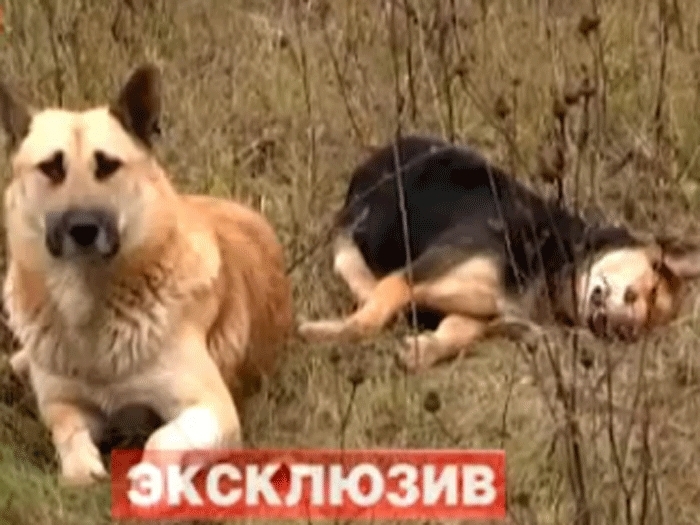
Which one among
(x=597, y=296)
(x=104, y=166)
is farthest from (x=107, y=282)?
(x=597, y=296)

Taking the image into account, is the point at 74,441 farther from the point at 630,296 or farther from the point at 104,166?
the point at 630,296

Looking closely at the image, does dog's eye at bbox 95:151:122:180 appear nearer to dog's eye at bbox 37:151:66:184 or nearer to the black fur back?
dog's eye at bbox 37:151:66:184

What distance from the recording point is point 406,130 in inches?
293

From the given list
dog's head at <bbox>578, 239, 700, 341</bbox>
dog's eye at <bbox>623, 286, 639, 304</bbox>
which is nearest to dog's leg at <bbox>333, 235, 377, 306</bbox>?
dog's head at <bbox>578, 239, 700, 341</bbox>

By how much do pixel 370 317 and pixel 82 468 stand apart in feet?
4.69

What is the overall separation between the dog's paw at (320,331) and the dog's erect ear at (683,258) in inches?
42.8

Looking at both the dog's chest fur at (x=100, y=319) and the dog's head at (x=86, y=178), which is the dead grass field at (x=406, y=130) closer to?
the dog's chest fur at (x=100, y=319)

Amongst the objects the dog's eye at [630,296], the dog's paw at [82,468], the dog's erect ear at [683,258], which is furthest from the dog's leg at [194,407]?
the dog's erect ear at [683,258]

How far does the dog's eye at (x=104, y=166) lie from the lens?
5.46 m

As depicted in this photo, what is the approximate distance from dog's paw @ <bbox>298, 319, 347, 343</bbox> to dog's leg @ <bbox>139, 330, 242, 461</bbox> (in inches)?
28.8

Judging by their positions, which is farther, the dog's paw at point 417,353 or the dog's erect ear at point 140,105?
the dog's paw at point 417,353

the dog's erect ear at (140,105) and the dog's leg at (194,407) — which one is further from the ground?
the dog's erect ear at (140,105)

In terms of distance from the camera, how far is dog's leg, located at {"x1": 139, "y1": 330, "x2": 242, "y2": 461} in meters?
5.37

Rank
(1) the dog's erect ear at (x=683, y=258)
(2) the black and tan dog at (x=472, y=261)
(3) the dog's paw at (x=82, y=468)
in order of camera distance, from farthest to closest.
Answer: (1) the dog's erect ear at (x=683, y=258), (2) the black and tan dog at (x=472, y=261), (3) the dog's paw at (x=82, y=468)
